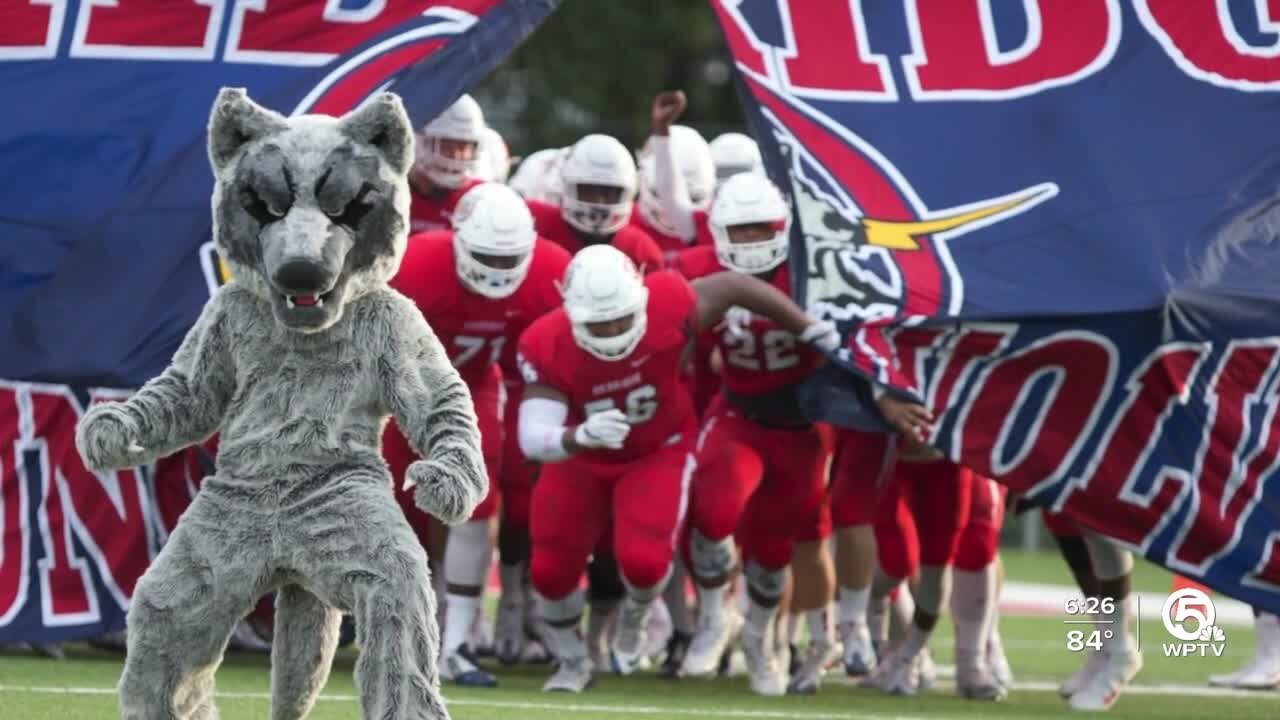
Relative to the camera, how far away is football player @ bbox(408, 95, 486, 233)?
329 inches

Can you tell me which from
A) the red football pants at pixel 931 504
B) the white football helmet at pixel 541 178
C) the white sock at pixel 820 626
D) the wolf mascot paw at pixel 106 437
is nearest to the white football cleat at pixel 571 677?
the white sock at pixel 820 626

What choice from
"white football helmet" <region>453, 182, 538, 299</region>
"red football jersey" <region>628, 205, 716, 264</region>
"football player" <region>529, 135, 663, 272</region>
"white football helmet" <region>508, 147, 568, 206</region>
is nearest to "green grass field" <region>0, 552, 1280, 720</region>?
"white football helmet" <region>453, 182, 538, 299</region>

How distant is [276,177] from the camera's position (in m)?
4.71

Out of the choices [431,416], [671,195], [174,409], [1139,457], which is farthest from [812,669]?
[174,409]

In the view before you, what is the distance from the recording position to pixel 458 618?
24.9 feet

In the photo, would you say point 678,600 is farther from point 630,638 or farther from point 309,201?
point 309,201

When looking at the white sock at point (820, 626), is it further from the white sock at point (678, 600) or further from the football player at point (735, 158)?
the football player at point (735, 158)

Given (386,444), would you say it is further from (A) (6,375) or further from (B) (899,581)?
(B) (899,581)

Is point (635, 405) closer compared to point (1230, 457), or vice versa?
point (1230, 457)

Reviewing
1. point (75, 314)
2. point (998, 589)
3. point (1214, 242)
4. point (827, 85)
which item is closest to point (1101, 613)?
point (998, 589)

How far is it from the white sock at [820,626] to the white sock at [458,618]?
45.8 inches

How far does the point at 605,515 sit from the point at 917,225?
4.46 feet

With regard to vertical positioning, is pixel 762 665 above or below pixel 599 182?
below

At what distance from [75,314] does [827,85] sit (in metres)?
2.37
